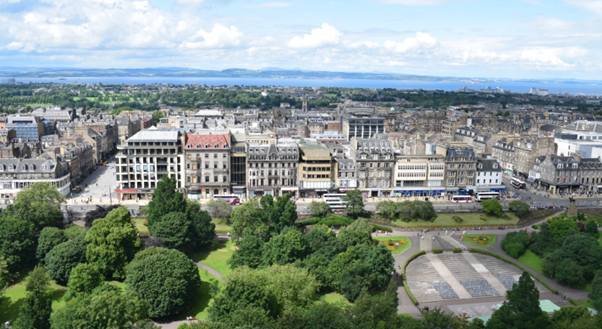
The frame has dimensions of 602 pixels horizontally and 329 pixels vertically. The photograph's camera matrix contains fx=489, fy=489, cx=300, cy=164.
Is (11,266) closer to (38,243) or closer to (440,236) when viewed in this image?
(38,243)

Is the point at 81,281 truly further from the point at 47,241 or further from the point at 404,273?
the point at 404,273

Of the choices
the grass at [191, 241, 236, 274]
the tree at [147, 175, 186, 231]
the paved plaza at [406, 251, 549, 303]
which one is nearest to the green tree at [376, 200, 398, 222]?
the paved plaza at [406, 251, 549, 303]

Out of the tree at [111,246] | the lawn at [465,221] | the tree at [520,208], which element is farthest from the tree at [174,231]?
the tree at [520,208]

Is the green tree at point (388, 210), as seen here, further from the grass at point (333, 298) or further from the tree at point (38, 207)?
the tree at point (38, 207)

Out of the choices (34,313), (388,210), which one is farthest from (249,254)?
(388,210)

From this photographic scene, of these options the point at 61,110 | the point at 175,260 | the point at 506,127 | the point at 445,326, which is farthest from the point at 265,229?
the point at 61,110

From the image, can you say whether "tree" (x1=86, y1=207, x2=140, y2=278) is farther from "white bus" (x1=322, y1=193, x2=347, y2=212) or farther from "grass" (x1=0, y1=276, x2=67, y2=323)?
"white bus" (x1=322, y1=193, x2=347, y2=212)
